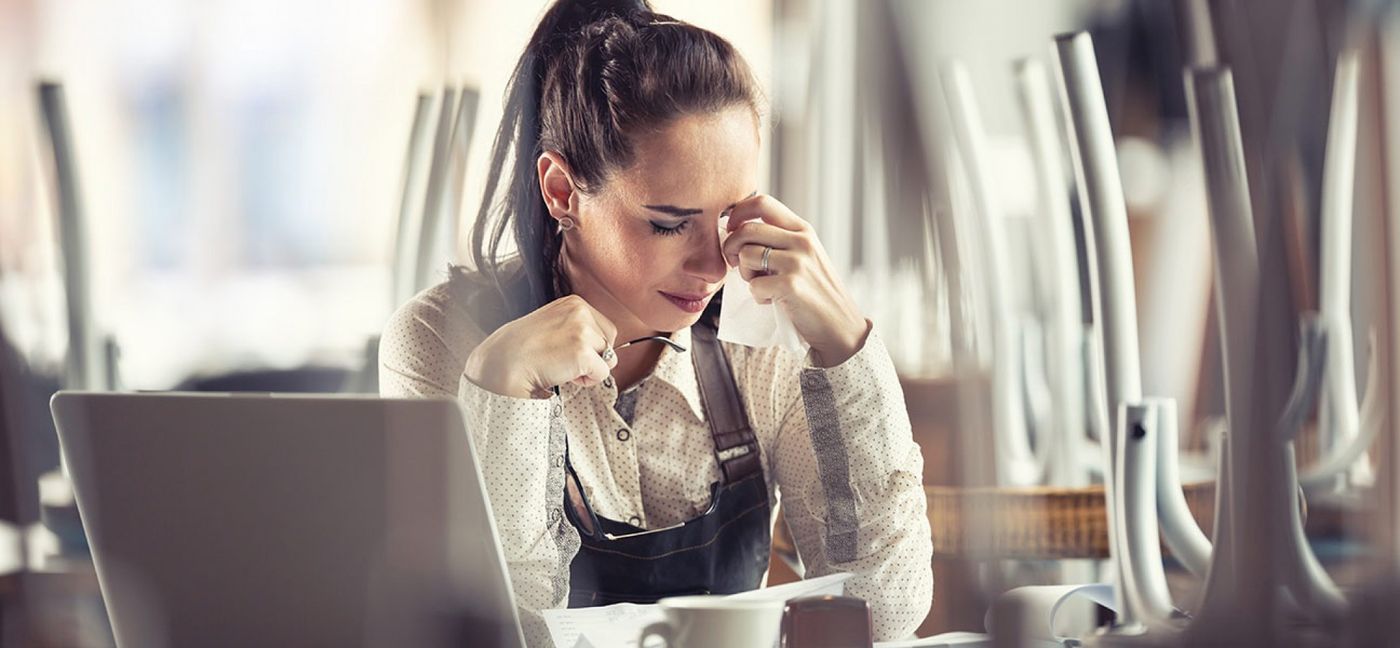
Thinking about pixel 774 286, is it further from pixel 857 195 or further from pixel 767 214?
pixel 857 195

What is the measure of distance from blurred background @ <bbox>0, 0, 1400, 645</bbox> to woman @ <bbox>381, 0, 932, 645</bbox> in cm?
7

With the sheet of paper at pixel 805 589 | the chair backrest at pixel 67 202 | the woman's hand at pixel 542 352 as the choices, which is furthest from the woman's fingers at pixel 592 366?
the chair backrest at pixel 67 202

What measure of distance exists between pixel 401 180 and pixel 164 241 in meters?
0.14

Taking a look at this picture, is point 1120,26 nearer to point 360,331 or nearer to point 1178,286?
point 1178,286

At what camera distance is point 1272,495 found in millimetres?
497

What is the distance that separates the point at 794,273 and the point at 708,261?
82 millimetres

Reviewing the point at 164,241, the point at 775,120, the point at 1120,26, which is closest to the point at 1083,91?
the point at 1120,26

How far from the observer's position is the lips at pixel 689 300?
3.28ft

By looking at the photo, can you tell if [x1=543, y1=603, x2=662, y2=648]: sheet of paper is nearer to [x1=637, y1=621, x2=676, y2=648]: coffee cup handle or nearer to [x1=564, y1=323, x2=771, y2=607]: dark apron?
[x1=637, y1=621, x2=676, y2=648]: coffee cup handle

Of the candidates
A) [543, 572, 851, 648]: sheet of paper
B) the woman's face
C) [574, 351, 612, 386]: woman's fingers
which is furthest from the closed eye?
[543, 572, 851, 648]: sheet of paper

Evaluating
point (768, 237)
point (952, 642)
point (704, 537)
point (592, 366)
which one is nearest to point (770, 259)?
point (768, 237)

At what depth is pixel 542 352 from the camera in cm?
87

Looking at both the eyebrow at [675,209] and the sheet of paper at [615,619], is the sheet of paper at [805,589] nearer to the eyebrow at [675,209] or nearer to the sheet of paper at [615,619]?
the sheet of paper at [615,619]

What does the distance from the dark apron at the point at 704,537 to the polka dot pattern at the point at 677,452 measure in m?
0.02
